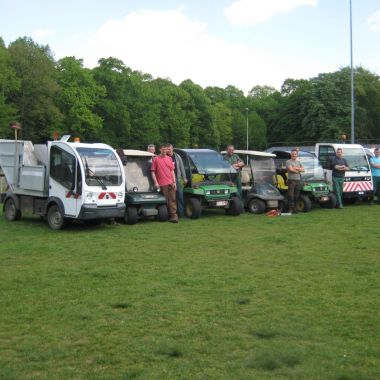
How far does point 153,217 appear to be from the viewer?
14.5 metres

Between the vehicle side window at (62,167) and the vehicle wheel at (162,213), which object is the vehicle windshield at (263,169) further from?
the vehicle side window at (62,167)

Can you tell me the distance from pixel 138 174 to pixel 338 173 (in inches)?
254

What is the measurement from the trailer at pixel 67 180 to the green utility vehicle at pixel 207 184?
2714mm

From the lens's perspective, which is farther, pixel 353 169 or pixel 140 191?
pixel 353 169

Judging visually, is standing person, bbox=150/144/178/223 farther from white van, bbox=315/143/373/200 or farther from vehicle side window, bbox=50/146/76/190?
white van, bbox=315/143/373/200

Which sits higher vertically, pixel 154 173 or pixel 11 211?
pixel 154 173

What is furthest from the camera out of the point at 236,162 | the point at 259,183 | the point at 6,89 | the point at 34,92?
the point at 34,92

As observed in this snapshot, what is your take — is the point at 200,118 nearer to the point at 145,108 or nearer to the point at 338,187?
the point at 145,108

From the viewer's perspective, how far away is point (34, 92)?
170 feet

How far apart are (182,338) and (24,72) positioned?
50.2m

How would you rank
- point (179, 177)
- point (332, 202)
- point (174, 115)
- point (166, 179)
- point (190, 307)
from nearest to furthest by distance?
1. point (190, 307)
2. point (166, 179)
3. point (179, 177)
4. point (332, 202)
5. point (174, 115)

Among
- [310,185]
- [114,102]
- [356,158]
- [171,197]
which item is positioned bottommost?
[171,197]

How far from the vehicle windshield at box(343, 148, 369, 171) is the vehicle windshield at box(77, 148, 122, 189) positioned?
28.7ft

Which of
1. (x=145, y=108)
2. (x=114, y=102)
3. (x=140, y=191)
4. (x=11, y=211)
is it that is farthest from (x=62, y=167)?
(x=145, y=108)
